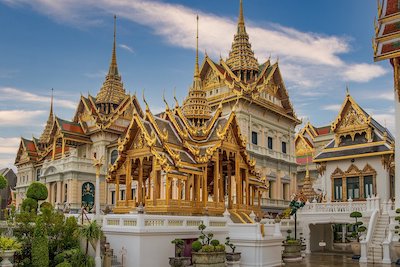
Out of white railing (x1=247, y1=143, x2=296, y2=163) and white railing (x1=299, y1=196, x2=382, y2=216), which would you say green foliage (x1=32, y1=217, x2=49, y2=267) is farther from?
white railing (x1=247, y1=143, x2=296, y2=163)

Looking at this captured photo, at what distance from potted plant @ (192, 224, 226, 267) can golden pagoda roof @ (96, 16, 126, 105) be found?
35301mm

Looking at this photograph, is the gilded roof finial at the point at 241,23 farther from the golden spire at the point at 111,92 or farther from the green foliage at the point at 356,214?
the green foliage at the point at 356,214

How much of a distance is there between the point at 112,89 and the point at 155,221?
37270 millimetres

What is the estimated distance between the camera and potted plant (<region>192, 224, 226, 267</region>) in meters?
15.0

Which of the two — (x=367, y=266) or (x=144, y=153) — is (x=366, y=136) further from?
(x=144, y=153)

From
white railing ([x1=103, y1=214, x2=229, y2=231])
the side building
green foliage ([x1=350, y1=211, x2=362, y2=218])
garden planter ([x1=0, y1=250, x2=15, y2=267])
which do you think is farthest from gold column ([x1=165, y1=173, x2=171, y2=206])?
the side building

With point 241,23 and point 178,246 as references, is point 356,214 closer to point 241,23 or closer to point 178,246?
point 178,246

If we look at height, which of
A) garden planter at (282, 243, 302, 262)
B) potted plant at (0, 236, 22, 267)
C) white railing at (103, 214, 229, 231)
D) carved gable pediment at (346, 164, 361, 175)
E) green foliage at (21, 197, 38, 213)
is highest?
carved gable pediment at (346, 164, 361, 175)

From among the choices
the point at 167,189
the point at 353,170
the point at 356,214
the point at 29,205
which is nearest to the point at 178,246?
the point at 167,189

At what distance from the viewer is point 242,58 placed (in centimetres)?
4275

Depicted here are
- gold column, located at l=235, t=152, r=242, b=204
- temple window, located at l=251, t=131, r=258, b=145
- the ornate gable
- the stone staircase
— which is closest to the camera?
gold column, located at l=235, t=152, r=242, b=204

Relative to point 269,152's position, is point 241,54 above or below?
above

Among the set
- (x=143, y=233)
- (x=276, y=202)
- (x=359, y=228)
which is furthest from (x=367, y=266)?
(x=276, y=202)

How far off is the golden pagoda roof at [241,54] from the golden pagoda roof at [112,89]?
12963 mm
